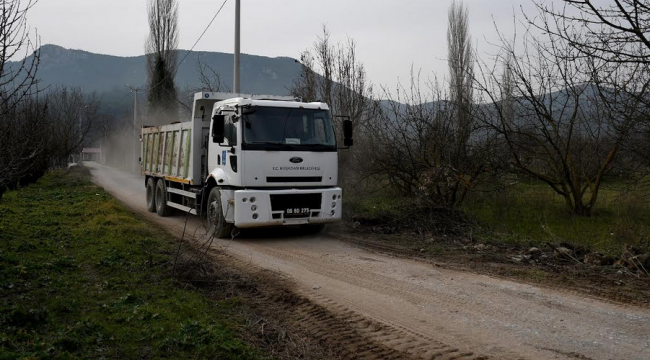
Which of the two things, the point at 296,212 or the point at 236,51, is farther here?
the point at 236,51

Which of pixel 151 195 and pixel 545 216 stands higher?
pixel 151 195

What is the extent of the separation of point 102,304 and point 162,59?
41.1m

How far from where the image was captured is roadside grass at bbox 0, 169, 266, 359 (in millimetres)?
4594

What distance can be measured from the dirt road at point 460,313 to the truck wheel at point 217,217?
8.09ft

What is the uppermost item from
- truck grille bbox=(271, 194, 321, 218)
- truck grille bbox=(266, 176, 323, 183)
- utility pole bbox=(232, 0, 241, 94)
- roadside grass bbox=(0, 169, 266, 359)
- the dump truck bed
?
utility pole bbox=(232, 0, 241, 94)

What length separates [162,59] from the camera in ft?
144

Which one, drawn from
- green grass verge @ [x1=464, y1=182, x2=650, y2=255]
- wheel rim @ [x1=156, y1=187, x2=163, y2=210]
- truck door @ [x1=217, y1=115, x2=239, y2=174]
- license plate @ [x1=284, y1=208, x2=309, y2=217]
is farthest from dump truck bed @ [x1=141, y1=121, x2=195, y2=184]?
green grass verge @ [x1=464, y1=182, x2=650, y2=255]

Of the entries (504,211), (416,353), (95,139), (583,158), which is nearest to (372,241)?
(504,211)

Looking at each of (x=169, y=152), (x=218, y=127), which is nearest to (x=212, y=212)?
(x=218, y=127)

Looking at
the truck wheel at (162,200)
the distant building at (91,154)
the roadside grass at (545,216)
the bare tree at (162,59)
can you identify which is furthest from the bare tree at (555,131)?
the distant building at (91,154)

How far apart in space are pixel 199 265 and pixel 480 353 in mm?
4223

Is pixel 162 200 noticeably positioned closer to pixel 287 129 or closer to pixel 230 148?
pixel 230 148

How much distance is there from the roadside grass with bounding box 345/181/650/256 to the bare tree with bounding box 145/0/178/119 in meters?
29.4

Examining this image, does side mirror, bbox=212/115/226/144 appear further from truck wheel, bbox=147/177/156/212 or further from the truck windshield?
truck wheel, bbox=147/177/156/212
